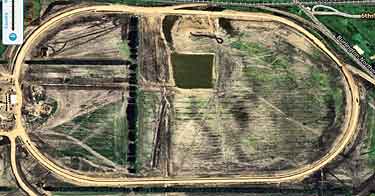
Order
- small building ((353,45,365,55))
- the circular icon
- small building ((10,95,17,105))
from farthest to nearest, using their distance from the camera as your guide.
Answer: small building ((353,45,365,55)), small building ((10,95,17,105)), the circular icon

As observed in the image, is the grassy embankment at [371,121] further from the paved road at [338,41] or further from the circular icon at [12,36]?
the circular icon at [12,36]

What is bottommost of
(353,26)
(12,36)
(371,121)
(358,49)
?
(371,121)

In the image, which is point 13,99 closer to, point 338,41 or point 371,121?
point 338,41

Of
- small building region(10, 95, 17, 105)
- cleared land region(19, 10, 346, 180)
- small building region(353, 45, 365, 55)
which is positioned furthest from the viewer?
small building region(353, 45, 365, 55)

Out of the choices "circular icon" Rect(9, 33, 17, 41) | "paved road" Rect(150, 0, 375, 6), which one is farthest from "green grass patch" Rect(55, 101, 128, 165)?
"paved road" Rect(150, 0, 375, 6)

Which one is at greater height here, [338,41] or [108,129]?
[338,41]

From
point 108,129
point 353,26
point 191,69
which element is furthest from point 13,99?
point 353,26

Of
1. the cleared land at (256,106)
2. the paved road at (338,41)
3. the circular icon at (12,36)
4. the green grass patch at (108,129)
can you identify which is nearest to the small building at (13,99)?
the circular icon at (12,36)

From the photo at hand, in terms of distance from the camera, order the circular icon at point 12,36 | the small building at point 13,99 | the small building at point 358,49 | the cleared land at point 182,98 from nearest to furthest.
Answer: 1. the circular icon at point 12,36
2. the small building at point 13,99
3. the cleared land at point 182,98
4. the small building at point 358,49

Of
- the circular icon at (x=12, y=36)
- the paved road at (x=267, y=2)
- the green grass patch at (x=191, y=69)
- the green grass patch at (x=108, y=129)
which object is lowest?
the green grass patch at (x=108, y=129)

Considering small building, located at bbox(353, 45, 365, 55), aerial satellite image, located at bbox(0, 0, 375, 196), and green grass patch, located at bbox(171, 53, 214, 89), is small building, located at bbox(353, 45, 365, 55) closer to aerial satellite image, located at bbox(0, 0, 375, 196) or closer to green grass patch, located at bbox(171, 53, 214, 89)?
aerial satellite image, located at bbox(0, 0, 375, 196)
